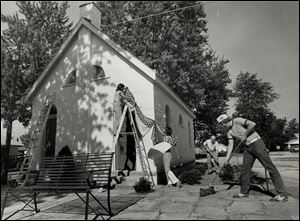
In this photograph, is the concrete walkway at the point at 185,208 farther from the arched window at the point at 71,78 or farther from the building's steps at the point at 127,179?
the arched window at the point at 71,78

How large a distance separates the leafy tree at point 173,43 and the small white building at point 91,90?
6.34 meters

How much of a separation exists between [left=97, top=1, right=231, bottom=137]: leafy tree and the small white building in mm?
6341

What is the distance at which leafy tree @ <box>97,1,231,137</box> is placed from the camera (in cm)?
2064

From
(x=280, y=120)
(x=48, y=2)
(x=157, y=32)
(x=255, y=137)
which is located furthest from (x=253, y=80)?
(x=255, y=137)

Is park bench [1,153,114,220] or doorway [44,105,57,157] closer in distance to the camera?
park bench [1,153,114,220]

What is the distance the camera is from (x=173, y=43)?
21109 millimetres

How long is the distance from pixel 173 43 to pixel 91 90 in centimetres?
1160

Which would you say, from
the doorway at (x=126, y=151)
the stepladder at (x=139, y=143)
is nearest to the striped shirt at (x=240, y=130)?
the stepladder at (x=139, y=143)

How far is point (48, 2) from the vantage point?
18312 mm

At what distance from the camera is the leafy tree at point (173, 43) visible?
20.6 metres

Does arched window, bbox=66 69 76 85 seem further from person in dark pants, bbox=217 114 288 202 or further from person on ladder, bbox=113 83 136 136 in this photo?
person in dark pants, bbox=217 114 288 202

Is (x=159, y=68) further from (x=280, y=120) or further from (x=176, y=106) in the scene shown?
(x=280, y=120)

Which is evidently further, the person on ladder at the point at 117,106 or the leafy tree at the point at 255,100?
the leafy tree at the point at 255,100

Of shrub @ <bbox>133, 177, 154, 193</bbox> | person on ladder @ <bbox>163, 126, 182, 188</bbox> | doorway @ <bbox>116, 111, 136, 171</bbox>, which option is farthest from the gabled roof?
shrub @ <bbox>133, 177, 154, 193</bbox>
